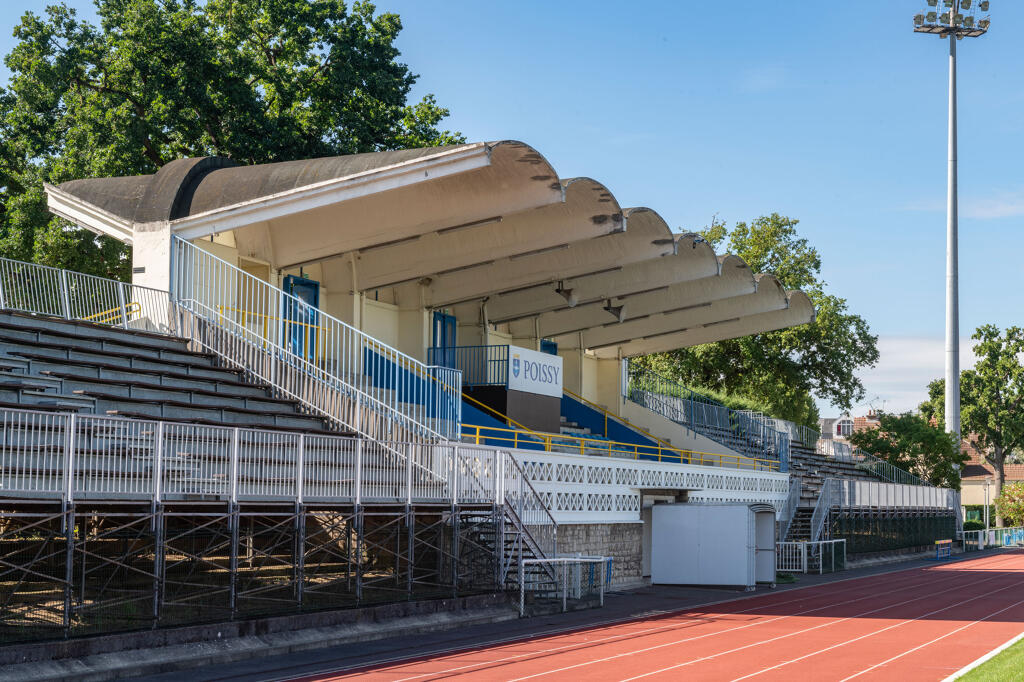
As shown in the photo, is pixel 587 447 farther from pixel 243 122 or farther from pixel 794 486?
pixel 243 122

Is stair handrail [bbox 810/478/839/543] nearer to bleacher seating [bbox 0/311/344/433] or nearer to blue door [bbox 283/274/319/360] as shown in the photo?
blue door [bbox 283/274/319/360]

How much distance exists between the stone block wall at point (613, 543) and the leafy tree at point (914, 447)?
3471 cm

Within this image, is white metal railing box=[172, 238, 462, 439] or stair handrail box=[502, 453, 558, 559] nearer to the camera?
stair handrail box=[502, 453, 558, 559]

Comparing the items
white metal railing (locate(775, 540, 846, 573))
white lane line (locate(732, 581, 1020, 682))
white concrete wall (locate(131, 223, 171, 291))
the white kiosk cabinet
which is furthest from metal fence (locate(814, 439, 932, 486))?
white concrete wall (locate(131, 223, 171, 291))

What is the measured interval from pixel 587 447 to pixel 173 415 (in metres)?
15.3

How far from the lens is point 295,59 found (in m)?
43.3

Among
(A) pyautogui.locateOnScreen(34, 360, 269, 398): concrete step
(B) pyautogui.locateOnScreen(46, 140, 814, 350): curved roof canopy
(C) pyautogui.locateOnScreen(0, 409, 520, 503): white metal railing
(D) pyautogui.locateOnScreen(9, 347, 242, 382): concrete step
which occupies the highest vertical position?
(B) pyautogui.locateOnScreen(46, 140, 814, 350): curved roof canopy

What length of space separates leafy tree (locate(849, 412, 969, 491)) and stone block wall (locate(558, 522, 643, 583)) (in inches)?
1366

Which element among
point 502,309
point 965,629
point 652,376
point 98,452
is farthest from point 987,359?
point 98,452

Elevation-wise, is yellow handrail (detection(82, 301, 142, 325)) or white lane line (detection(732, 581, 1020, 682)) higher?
yellow handrail (detection(82, 301, 142, 325))

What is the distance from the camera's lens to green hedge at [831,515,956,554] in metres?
43.2

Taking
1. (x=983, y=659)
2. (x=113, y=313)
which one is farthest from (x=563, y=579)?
(x=113, y=313)

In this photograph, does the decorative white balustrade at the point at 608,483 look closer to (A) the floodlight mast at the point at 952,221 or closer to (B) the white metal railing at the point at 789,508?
(B) the white metal railing at the point at 789,508

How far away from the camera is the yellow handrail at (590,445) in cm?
2709
